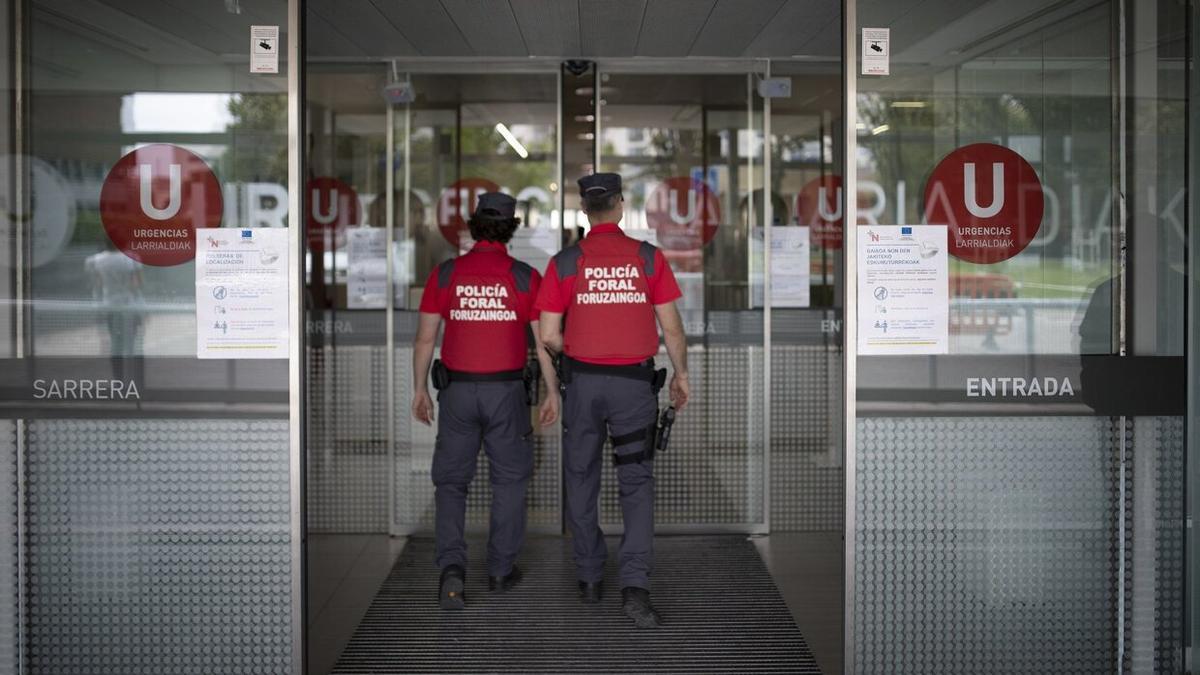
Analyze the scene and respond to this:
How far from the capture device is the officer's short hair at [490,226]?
4.57 meters

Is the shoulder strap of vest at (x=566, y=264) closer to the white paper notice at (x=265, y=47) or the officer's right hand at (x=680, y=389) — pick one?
the officer's right hand at (x=680, y=389)

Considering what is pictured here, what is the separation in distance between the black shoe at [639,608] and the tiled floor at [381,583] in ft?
1.91

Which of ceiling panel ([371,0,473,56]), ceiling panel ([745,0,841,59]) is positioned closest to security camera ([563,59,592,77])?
ceiling panel ([371,0,473,56])

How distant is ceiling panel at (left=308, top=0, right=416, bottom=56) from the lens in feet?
15.5

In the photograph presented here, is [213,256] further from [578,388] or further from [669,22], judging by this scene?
[669,22]

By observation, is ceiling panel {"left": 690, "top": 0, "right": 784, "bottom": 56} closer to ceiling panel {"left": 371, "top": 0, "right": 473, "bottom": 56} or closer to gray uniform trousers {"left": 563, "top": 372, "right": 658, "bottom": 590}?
ceiling panel {"left": 371, "top": 0, "right": 473, "bottom": 56}

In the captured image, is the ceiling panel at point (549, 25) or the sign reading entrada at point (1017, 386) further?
the ceiling panel at point (549, 25)

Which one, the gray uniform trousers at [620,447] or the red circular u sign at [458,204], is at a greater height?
the red circular u sign at [458,204]

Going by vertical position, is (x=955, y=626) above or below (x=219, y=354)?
below

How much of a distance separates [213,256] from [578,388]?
1621mm

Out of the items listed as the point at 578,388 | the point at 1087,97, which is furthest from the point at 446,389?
the point at 1087,97

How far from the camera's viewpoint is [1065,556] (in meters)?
3.42

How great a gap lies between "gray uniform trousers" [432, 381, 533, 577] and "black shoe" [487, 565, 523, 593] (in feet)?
0.24

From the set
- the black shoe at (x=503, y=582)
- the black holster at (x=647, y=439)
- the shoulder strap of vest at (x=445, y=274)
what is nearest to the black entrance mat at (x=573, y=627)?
the black shoe at (x=503, y=582)
